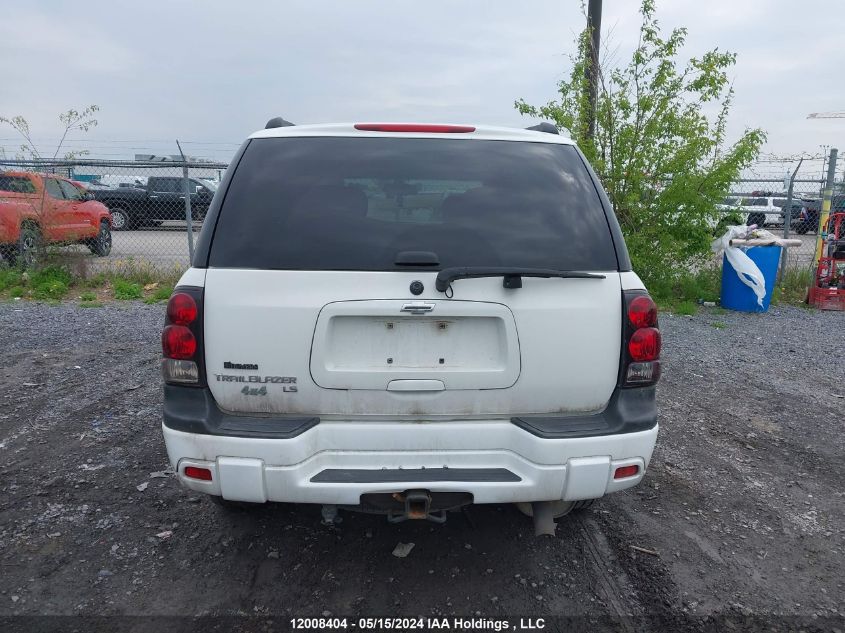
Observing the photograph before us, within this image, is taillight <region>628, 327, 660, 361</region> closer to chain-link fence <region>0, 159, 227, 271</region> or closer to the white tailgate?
the white tailgate

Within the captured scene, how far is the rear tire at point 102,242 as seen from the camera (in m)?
11.3

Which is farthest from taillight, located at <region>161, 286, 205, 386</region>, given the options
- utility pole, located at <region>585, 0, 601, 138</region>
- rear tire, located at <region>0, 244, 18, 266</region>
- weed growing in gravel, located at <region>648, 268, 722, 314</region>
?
rear tire, located at <region>0, 244, 18, 266</region>

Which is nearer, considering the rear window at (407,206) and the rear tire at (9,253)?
the rear window at (407,206)

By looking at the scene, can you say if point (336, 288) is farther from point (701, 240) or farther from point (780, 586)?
point (701, 240)

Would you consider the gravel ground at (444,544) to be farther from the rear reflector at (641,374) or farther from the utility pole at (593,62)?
the utility pole at (593,62)

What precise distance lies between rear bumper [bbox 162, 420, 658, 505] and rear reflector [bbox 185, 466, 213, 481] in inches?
0.7

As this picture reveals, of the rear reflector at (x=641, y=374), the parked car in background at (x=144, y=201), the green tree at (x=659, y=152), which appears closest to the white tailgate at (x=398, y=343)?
the rear reflector at (x=641, y=374)

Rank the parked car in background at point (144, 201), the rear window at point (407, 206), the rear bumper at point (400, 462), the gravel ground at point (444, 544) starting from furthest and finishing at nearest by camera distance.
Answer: the parked car in background at point (144, 201), the gravel ground at point (444, 544), the rear window at point (407, 206), the rear bumper at point (400, 462)

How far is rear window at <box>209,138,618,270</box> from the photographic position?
2455mm

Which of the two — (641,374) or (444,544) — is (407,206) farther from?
(444,544)

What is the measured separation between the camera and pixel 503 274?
2391 millimetres

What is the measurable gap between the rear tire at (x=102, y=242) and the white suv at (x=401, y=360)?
9.89 metres

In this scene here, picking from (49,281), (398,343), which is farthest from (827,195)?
(49,281)

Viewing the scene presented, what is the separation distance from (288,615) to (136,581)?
74 centimetres
